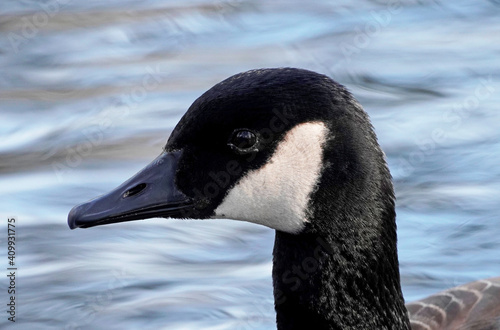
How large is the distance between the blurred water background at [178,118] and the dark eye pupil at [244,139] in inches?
105

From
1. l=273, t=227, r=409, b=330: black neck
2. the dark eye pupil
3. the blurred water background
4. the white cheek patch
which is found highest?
the blurred water background

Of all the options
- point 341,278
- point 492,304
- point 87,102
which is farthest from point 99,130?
point 341,278

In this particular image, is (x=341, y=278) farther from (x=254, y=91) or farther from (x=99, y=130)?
(x=99, y=130)

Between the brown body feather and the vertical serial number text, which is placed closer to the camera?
the brown body feather

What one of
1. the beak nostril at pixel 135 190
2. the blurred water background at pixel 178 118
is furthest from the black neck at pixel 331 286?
the blurred water background at pixel 178 118

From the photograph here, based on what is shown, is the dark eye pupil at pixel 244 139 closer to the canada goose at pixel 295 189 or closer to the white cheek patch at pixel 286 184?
the canada goose at pixel 295 189

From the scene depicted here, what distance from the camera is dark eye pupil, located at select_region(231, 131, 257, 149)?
4.96m

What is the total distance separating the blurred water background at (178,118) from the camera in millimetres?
7824

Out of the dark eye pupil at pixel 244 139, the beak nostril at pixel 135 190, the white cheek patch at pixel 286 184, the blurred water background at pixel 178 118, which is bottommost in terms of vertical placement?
the beak nostril at pixel 135 190

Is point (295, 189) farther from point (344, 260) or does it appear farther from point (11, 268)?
point (11, 268)

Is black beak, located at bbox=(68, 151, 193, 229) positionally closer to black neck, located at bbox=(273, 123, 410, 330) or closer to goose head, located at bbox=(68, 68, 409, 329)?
goose head, located at bbox=(68, 68, 409, 329)

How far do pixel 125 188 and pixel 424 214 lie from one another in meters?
3.98

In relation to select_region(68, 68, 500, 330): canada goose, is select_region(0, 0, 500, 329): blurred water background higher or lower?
higher

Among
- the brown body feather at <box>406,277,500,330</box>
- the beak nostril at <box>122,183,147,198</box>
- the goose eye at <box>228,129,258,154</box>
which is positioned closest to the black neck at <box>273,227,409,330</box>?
the goose eye at <box>228,129,258,154</box>
